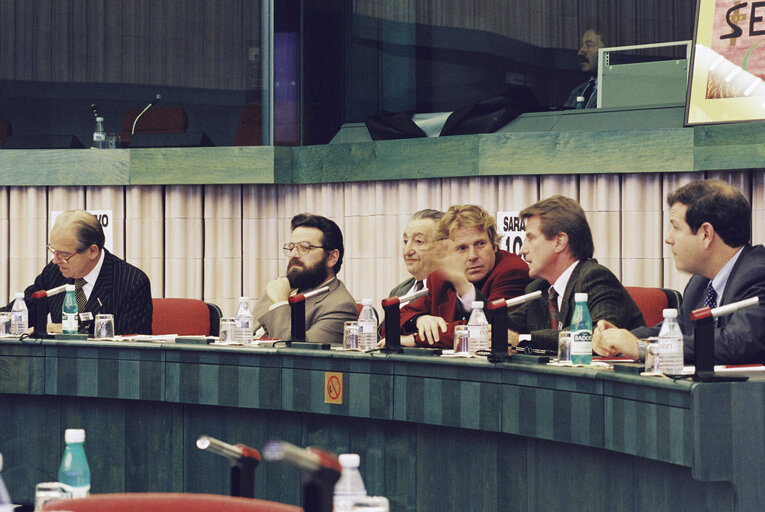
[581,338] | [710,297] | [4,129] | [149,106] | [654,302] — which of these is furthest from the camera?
[4,129]

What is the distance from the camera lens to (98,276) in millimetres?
5188

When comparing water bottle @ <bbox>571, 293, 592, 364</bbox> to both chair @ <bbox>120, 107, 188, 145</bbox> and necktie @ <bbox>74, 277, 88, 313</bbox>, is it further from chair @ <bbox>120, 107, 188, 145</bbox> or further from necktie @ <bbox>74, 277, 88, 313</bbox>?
chair @ <bbox>120, 107, 188, 145</bbox>

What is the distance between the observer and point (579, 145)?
5781 mm

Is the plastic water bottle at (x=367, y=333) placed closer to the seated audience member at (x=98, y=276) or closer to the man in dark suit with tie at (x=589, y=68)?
the seated audience member at (x=98, y=276)

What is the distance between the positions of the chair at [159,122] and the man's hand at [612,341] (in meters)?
3.96

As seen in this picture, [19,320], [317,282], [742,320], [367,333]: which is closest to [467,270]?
[367,333]

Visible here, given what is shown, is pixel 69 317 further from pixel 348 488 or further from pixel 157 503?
pixel 348 488

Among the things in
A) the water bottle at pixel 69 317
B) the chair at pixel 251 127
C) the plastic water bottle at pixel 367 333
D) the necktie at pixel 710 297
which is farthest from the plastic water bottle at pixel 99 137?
the necktie at pixel 710 297

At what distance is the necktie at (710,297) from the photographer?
3.58m

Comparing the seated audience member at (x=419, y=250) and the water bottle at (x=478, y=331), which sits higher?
the seated audience member at (x=419, y=250)

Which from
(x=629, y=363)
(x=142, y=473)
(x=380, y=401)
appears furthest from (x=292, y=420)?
(x=629, y=363)

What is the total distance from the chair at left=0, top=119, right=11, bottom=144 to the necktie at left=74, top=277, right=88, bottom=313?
2.57 m

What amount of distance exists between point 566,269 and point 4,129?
15.3 feet

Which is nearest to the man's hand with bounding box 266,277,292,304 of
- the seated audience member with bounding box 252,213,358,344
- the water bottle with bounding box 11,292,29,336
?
the seated audience member with bounding box 252,213,358,344
